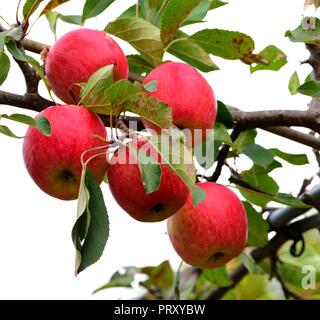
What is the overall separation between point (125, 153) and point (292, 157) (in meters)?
0.61

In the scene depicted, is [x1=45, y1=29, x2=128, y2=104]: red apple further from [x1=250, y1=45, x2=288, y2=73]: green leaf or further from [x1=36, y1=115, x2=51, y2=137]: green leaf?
[x1=250, y1=45, x2=288, y2=73]: green leaf

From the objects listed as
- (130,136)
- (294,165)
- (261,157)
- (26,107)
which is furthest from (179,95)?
(294,165)

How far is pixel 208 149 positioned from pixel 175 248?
0.62 ft

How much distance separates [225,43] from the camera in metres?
1.41

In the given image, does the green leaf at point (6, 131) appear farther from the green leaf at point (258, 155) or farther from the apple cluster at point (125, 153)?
the green leaf at point (258, 155)

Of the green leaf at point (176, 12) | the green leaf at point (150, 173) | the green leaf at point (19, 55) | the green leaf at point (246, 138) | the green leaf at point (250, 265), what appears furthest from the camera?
the green leaf at point (250, 265)

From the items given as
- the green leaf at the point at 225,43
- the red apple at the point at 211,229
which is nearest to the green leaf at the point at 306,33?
the green leaf at the point at 225,43

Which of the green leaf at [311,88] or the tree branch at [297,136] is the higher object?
the green leaf at [311,88]

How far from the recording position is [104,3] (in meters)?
1.40

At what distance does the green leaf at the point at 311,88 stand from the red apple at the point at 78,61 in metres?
0.32

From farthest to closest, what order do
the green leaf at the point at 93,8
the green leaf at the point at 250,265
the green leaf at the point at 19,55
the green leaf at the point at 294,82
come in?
the green leaf at the point at 250,265, the green leaf at the point at 294,82, the green leaf at the point at 93,8, the green leaf at the point at 19,55

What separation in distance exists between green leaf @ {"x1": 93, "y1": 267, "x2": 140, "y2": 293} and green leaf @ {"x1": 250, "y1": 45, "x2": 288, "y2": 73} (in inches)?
34.1

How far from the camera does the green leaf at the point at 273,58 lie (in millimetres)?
1581

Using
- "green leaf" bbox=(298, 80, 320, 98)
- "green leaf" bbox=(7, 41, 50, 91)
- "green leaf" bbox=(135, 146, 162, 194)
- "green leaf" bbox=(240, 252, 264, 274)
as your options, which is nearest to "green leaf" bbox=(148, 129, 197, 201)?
"green leaf" bbox=(135, 146, 162, 194)
